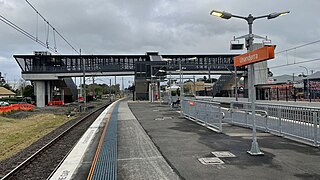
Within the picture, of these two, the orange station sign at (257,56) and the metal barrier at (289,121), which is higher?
the orange station sign at (257,56)

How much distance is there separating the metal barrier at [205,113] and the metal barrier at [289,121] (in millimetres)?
1768

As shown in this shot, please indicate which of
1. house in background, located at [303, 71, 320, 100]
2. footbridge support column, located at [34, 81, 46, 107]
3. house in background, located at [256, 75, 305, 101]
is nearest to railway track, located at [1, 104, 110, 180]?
house in background, located at [303, 71, 320, 100]

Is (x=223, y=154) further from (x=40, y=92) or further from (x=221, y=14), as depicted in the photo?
(x=40, y=92)

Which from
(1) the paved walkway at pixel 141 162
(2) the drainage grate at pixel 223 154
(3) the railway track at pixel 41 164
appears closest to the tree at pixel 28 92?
(3) the railway track at pixel 41 164

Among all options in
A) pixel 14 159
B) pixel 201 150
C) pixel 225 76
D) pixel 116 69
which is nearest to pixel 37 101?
pixel 116 69

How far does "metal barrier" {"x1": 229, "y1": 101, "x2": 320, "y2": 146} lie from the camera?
32.8ft

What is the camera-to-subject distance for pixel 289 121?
11.4m

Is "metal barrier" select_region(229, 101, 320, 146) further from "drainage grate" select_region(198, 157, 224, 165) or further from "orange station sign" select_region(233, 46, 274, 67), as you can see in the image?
"drainage grate" select_region(198, 157, 224, 165)

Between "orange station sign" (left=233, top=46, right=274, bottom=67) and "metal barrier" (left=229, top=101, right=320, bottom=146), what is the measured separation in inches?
118

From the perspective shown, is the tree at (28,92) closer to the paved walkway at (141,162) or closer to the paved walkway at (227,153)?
the paved walkway at (227,153)

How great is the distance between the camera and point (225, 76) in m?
69.1

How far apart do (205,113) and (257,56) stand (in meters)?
8.50

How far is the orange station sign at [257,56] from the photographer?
25.9 ft

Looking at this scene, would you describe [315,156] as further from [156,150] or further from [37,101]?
[37,101]
